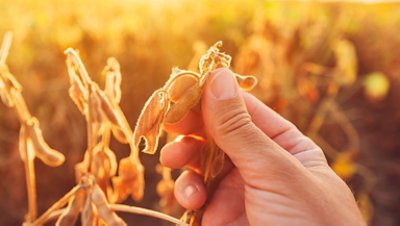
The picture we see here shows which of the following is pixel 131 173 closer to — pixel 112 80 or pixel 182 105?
pixel 112 80

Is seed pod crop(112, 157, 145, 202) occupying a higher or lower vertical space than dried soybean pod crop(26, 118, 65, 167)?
lower

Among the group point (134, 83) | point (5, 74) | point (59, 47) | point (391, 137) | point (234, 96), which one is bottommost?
point (391, 137)

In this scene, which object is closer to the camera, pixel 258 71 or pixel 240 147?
pixel 240 147

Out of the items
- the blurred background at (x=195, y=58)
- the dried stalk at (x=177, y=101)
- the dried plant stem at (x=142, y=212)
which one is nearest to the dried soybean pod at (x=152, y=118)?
the dried stalk at (x=177, y=101)

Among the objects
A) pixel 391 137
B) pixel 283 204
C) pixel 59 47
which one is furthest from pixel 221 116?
pixel 391 137

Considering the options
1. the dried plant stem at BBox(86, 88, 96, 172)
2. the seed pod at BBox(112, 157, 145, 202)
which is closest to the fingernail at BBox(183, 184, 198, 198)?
the seed pod at BBox(112, 157, 145, 202)

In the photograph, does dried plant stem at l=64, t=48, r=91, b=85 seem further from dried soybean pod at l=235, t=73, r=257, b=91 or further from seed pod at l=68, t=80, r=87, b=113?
dried soybean pod at l=235, t=73, r=257, b=91

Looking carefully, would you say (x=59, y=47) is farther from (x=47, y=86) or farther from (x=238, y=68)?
(x=238, y=68)
